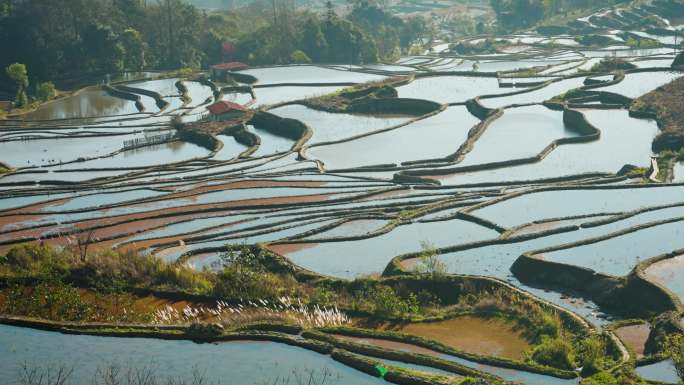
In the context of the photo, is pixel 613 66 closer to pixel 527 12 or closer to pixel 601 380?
pixel 527 12

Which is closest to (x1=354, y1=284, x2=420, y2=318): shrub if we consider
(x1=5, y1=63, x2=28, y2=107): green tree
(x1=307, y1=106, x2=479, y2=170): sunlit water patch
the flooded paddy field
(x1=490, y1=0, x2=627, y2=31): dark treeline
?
the flooded paddy field

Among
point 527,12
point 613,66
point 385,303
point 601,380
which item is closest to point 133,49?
point 613,66

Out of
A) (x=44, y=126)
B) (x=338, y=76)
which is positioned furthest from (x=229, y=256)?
(x=338, y=76)

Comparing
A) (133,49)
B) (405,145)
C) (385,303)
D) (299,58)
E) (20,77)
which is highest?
(133,49)

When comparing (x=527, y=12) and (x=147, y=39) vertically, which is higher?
(x=527, y=12)

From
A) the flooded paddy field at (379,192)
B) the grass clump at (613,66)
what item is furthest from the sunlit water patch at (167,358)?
the grass clump at (613,66)

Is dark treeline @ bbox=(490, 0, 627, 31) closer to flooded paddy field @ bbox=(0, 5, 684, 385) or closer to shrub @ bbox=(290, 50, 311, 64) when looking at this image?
shrub @ bbox=(290, 50, 311, 64)
